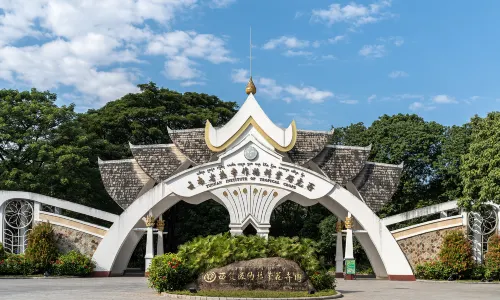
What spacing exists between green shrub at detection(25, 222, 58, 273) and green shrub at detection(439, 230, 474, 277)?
1255 cm

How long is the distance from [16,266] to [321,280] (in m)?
10.6

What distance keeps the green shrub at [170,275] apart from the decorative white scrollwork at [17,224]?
8.50 m

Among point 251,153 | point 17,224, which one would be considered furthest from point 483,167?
point 17,224

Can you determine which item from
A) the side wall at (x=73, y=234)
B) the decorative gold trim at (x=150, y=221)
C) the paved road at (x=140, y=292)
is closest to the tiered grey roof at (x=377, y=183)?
the paved road at (x=140, y=292)

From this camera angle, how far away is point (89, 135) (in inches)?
965

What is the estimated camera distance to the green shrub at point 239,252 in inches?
534

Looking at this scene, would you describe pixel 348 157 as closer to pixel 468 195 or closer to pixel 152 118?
pixel 468 195

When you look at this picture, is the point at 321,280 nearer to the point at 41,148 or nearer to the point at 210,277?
the point at 210,277

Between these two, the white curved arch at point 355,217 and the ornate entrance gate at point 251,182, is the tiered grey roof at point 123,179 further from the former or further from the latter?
the white curved arch at point 355,217

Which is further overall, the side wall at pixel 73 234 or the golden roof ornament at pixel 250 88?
the golden roof ornament at pixel 250 88

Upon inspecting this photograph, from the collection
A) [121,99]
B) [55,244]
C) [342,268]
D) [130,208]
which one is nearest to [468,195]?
[342,268]

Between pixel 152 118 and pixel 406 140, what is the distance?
1123cm

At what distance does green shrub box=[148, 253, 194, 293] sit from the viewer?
13.4m

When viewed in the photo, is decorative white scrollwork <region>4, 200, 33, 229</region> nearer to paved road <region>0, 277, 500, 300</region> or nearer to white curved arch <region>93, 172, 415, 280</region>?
white curved arch <region>93, 172, 415, 280</region>
